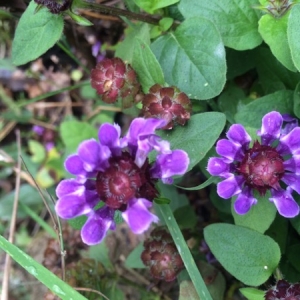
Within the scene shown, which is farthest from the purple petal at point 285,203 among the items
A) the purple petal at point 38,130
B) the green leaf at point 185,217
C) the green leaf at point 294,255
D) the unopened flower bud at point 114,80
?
the purple petal at point 38,130

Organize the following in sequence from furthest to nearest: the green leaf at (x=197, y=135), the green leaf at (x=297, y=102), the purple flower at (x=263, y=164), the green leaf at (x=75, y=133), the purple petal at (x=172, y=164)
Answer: the green leaf at (x=75, y=133)
the green leaf at (x=297, y=102)
the green leaf at (x=197, y=135)
the purple flower at (x=263, y=164)
the purple petal at (x=172, y=164)

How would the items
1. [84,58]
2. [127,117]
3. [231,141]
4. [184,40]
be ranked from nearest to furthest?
[231,141], [184,40], [84,58], [127,117]

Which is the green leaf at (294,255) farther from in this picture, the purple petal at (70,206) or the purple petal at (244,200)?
the purple petal at (70,206)

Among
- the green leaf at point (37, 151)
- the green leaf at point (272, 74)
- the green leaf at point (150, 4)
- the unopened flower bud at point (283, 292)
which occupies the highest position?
the green leaf at point (150, 4)

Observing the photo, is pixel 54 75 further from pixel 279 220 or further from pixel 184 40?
pixel 279 220

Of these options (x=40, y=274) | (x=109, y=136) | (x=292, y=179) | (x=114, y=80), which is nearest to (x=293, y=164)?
(x=292, y=179)

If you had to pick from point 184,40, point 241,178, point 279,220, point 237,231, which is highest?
point 184,40

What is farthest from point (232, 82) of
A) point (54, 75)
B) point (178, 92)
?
point (54, 75)

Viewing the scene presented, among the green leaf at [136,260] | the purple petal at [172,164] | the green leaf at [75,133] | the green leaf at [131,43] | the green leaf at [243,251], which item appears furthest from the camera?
the green leaf at [75,133]
